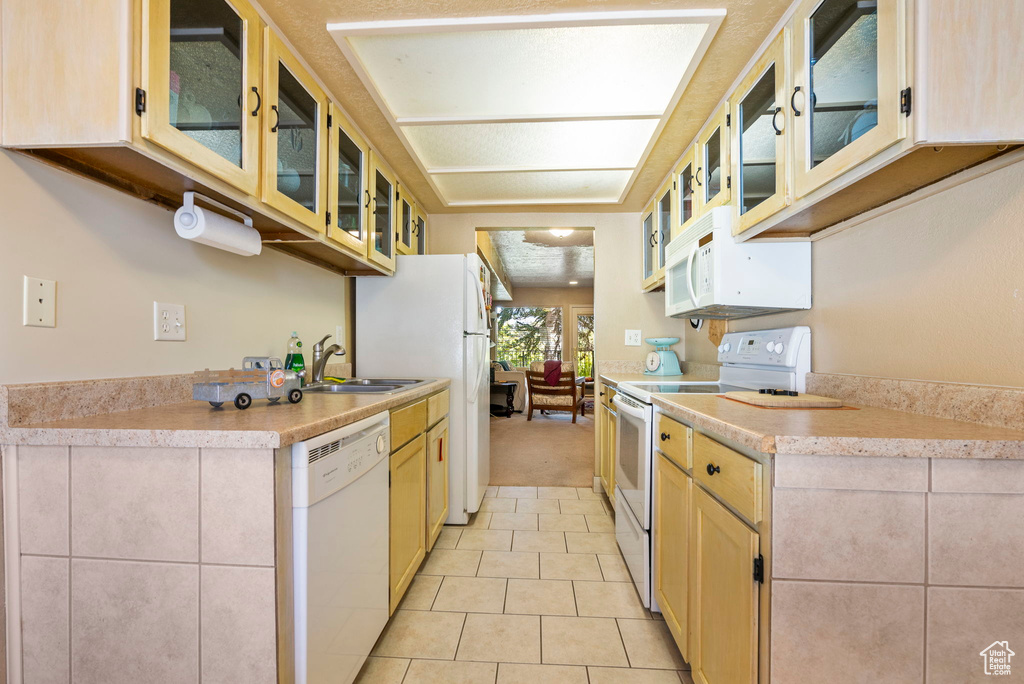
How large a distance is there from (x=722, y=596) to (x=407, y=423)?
4.04ft

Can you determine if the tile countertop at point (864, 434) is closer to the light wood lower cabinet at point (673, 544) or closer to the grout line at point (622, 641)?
the light wood lower cabinet at point (673, 544)

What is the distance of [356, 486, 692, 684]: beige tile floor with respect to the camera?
148 cm

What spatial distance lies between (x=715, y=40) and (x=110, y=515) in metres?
2.18

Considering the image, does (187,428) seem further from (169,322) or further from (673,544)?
(673,544)

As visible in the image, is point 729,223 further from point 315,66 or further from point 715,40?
point 315,66

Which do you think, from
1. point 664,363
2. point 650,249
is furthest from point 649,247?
point 664,363

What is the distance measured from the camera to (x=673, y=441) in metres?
1.52

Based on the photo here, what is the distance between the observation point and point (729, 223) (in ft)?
5.90

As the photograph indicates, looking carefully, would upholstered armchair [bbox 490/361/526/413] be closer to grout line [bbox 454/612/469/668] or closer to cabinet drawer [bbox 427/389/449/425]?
cabinet drawer [bbox 427/389/449/425]

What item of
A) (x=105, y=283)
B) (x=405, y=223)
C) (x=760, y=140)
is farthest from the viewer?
(x=405, y=223)

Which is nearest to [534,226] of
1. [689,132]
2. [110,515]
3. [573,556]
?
[689,132]

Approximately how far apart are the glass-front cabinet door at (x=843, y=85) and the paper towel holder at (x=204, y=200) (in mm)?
1727

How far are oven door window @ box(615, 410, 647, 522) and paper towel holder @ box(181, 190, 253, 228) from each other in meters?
1.61

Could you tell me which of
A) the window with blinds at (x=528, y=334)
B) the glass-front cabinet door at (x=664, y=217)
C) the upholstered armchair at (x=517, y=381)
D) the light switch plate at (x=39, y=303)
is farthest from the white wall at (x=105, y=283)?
the window with blinds at (x=528, y=334)
